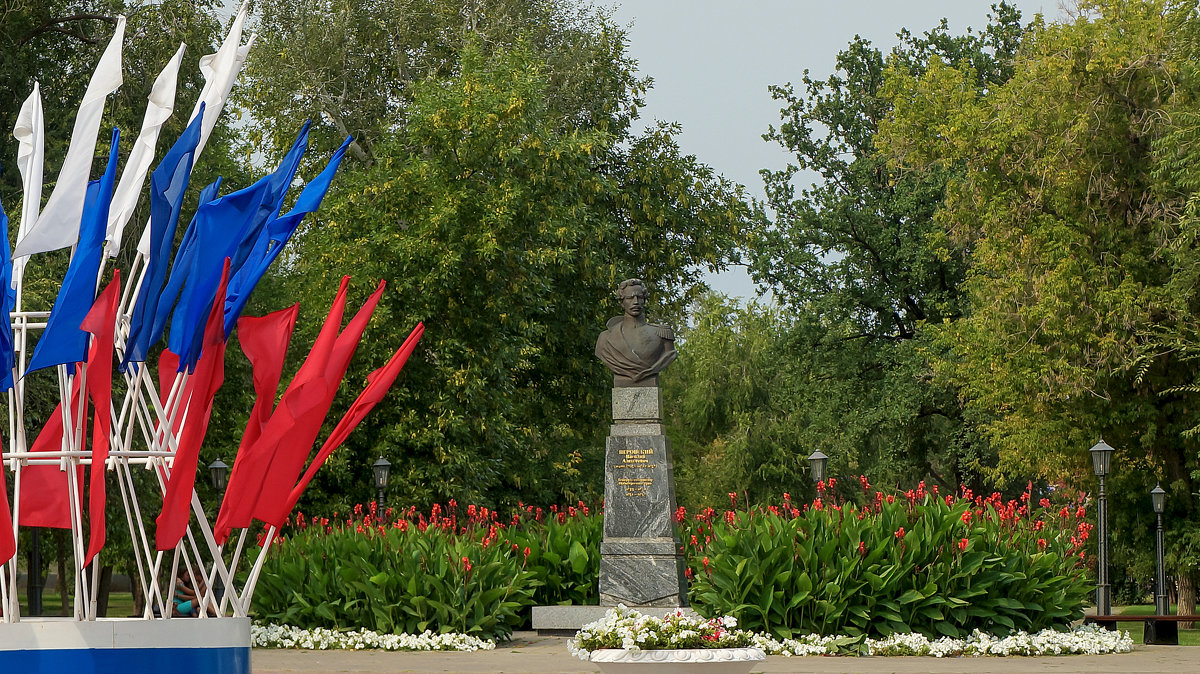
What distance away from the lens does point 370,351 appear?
90.8 ft

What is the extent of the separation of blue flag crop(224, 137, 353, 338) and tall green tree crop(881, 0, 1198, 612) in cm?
2158

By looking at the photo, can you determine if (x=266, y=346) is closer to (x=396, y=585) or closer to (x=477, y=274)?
(x=396, y=585)

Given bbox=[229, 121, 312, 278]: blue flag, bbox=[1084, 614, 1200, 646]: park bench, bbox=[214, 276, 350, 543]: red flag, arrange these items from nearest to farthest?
bbox=[214, 276, 350, 543]: red flag
bbox=[229, 121, 312, 278]: blue flag
bbox=[1084, 614, 1200, 646]: park bench

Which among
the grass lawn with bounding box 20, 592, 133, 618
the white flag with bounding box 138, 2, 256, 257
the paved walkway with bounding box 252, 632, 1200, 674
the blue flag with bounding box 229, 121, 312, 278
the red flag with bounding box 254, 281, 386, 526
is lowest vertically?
the grass lawn with bounding box 20, 592, 133, 618

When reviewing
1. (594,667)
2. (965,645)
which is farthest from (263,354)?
(965,645)

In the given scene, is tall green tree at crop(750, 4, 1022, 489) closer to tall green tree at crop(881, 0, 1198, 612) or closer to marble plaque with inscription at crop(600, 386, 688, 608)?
tall green tree at crop(881, 0, 1198, 612)

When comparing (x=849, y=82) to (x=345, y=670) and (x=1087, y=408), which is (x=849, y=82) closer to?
(x=1087, y=408)

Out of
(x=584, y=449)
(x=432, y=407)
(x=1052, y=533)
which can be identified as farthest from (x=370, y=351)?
(x=1052, y=533)

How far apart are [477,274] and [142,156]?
822 inches

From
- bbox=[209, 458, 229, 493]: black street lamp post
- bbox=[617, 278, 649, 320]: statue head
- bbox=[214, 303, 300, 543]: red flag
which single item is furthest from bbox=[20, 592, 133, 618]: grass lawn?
bbox=[214, 303, 300, 543]: red flag

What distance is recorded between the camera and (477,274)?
28922 mm

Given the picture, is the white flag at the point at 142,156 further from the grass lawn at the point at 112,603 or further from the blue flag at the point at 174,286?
the grass lawn at the point at 112,603

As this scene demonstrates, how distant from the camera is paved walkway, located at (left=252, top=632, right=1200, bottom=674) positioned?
14.0 metres

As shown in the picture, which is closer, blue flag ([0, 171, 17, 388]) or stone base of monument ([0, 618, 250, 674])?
stone base of monument ([0, 618, 250, 674])
